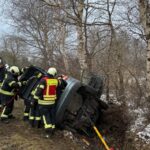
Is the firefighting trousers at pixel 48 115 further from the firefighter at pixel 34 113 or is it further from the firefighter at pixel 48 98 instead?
the firefighter at pixel 34 113

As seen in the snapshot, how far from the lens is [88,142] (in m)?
7.69

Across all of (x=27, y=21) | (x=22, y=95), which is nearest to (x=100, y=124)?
(x=22, y=95)

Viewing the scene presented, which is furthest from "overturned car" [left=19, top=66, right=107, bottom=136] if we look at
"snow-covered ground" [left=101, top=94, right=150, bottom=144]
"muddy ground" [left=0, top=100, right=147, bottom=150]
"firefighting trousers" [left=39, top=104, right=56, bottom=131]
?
"snow-covered ground" [left=101, top=94, right=150, bottom=144]

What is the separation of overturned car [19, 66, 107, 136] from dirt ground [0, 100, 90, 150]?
0.40 m

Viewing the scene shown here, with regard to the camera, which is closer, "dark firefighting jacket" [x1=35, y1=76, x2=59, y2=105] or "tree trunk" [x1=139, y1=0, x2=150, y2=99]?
"dark firefighting jacket" [x1=35, y1=76, x2=59, y2=105]

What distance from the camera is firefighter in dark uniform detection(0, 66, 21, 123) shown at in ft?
27.0

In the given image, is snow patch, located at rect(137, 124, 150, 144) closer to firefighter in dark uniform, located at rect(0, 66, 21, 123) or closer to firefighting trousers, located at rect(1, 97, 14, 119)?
firefighter in dark uniform, located at rect(0, 66, 21, 123)

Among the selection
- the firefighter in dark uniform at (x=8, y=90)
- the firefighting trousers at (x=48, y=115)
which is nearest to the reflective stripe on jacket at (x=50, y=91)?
the firefighting trousers at (x=48, y=115)

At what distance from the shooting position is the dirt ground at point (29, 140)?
22.1 ft

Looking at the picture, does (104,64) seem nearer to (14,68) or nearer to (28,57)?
(14,68)

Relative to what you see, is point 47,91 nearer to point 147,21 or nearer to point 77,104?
point 77,104

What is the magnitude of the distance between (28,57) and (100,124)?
2006cm

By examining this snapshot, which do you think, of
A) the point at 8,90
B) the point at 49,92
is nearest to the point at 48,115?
the point at 49,92

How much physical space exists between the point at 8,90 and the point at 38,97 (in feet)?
4.12
